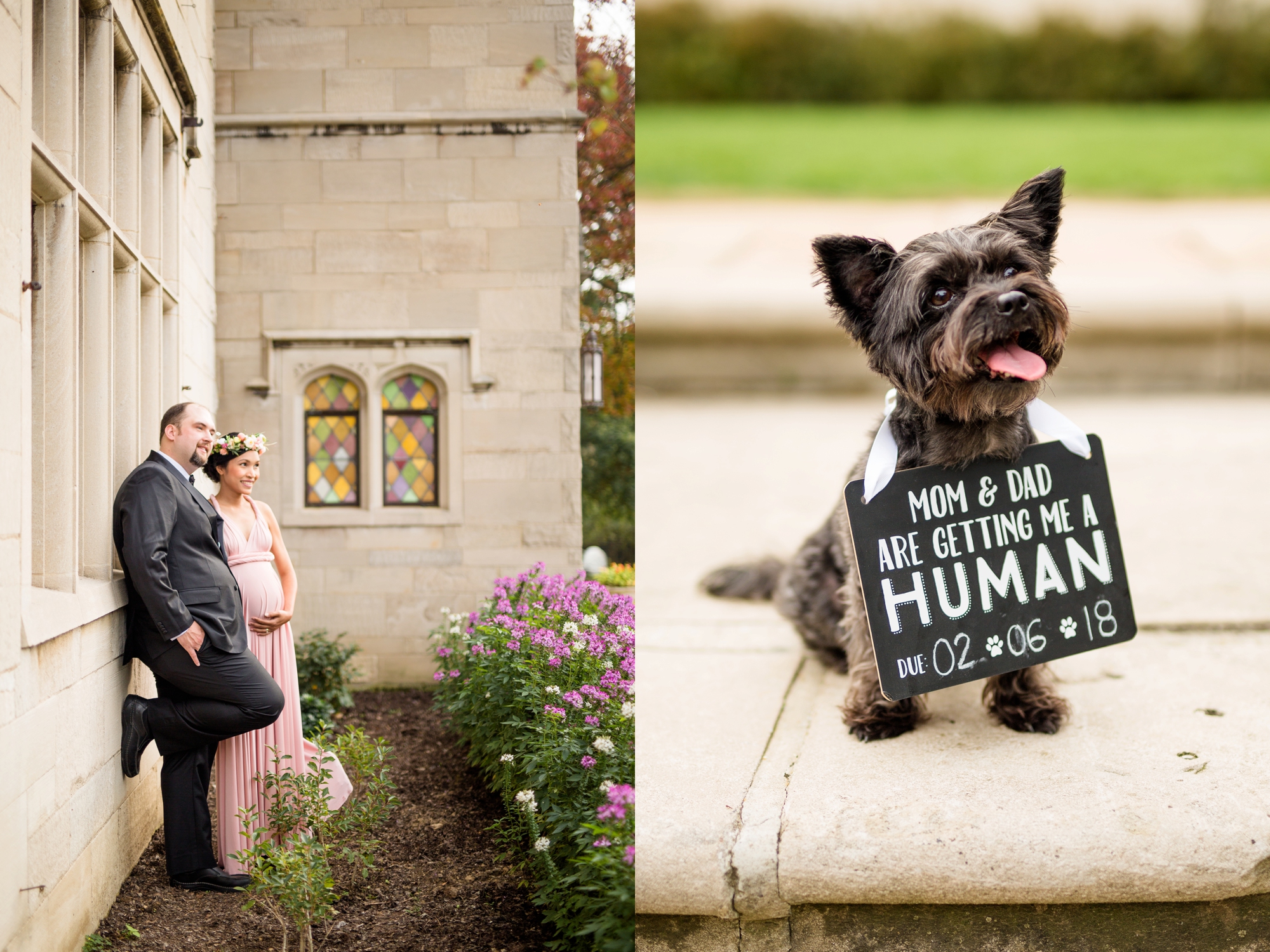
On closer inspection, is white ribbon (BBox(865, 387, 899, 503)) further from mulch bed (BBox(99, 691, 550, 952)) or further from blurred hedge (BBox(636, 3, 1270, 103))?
blurred hedge (BBox(636, 3, 1270, 103))

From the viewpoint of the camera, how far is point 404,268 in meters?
1.97

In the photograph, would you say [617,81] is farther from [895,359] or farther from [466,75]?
[895,359]

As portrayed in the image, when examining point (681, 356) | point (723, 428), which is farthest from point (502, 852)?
point (681, 356)

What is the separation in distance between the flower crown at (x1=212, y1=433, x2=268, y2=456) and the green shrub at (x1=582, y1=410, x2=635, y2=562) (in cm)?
67

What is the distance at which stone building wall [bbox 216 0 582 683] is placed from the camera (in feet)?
6.21

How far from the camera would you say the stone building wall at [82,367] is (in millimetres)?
1475

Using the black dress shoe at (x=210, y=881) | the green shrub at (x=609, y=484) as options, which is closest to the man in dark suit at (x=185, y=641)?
the black dress shoe at (x=210, y=881)

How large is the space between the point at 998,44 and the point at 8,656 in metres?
11.8

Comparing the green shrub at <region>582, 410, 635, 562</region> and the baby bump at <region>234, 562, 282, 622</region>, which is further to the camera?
the green shrub at <region>582, 410, 635, 562</region>

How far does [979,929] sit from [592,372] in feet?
4.60

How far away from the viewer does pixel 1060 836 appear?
6.12ft

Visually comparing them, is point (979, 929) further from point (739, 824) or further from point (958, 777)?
Answer: point (739, 824)

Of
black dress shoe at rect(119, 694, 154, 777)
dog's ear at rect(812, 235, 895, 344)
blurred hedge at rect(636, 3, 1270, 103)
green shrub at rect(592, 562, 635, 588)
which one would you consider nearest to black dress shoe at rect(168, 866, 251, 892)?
black dress shoe at rect(119, 694, 154, 777)

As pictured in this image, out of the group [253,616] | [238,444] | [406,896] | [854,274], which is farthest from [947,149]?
[406,896]
